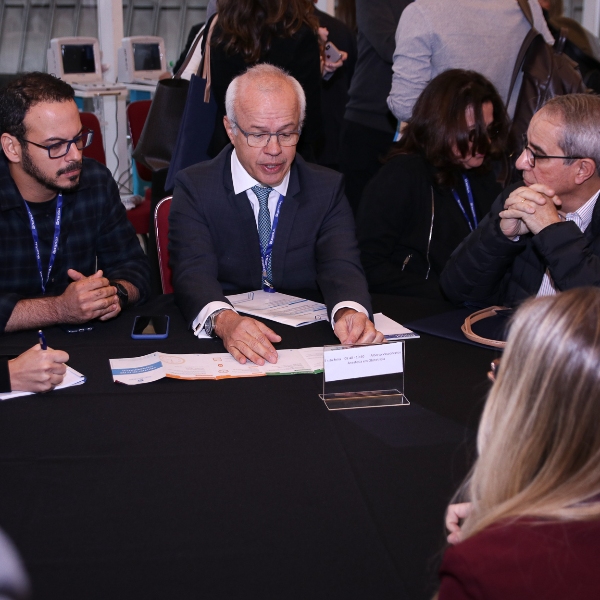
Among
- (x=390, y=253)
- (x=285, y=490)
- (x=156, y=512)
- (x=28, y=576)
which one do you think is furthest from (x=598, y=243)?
(x=28, y=576)

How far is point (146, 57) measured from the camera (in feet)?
22.4

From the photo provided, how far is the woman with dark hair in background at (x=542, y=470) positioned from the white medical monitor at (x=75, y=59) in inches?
245

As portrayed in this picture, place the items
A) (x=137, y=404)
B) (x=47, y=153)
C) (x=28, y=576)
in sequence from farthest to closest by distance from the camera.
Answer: (x=47, y=153) → (x=137, y=404) → (x=28, y=576)

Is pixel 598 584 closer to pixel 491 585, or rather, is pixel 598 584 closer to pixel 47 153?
pixel 491 585

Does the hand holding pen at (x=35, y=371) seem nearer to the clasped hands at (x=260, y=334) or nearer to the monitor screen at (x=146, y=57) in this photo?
the clasped hands at (x=260, y=334)

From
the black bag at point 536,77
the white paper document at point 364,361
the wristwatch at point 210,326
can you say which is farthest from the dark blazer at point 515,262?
the black bag at point 536,77

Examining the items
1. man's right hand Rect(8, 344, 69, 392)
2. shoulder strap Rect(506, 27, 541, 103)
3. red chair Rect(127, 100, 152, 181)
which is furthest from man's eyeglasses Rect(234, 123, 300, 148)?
red chair Rect(127, 100, 152, 181)

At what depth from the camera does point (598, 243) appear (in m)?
2.33

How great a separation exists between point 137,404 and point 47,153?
1124 mm

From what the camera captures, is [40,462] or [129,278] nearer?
[40,462]

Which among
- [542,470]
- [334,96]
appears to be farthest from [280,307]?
[334,96]

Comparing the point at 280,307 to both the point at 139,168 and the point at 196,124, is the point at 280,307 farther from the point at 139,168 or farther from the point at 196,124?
the point at 139,168

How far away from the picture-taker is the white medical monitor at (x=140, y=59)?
22.1ft

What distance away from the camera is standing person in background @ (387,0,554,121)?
3268 millimetres
